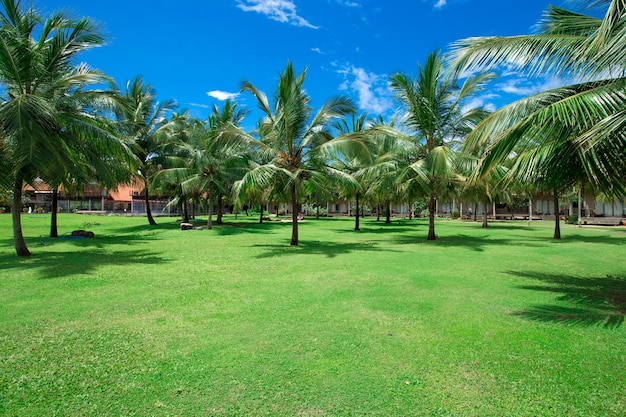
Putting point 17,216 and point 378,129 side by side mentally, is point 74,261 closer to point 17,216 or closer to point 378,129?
point 17,216

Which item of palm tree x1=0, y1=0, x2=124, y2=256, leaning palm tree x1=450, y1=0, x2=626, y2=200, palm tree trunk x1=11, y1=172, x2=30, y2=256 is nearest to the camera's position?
leaning palm tree x1=450, y1=0, x2=626, y2=200

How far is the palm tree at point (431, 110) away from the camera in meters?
14.1

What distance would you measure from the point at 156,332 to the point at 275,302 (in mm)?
1847

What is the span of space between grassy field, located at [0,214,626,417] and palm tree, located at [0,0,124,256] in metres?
2.77

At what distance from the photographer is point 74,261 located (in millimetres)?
9305

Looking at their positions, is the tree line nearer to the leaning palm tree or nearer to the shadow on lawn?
the leaning palm tree

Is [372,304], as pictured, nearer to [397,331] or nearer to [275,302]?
[397,331]

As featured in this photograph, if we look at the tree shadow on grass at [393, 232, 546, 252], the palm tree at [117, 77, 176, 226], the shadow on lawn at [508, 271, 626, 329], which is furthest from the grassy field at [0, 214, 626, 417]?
the palm tree at [117, 77, 176, 226]

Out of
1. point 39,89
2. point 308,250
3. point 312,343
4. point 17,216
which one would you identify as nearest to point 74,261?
point 17,216

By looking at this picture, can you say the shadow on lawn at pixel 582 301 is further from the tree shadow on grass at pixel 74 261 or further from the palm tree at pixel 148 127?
the palm tree at pixel 148 127

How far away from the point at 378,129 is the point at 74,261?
1098cm

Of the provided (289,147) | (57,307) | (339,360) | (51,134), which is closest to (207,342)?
(339,360)

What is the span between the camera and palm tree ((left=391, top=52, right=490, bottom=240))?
14055mm

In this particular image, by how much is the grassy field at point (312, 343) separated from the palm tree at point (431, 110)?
7.28 metres
